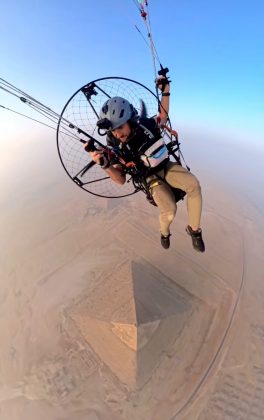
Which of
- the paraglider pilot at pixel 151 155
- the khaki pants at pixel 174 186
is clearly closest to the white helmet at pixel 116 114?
the paraglider pilot at pixel 151 155

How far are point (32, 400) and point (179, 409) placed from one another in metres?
7.28

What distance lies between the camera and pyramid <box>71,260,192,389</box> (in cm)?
1323

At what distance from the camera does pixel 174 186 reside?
17.4ft

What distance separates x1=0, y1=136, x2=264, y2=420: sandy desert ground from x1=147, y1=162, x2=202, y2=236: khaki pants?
33.3 ft

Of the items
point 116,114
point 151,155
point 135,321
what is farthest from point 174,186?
point 135,321

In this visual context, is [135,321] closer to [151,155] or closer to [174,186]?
[174,186]

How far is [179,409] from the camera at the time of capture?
12.2 m

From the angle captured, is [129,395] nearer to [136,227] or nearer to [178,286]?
[178,286]

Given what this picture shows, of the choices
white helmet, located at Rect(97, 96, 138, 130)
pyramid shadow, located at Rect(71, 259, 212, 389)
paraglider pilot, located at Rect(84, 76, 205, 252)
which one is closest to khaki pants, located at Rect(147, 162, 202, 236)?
paraglider pilot, located at Rect(84, 76, 205, 252)

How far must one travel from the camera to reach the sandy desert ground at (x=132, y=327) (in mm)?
12672

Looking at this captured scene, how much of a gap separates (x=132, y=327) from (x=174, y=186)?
1043cm

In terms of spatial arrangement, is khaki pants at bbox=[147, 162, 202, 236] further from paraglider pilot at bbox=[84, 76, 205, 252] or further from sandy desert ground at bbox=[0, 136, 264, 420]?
sandy desert ground at bbox=[0, 136, 264, 420]

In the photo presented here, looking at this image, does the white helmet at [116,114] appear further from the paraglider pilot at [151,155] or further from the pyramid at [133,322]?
the pyramid at [133,322]

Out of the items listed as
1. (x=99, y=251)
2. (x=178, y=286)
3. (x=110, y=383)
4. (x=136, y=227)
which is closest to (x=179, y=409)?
(x=110, y=383)
